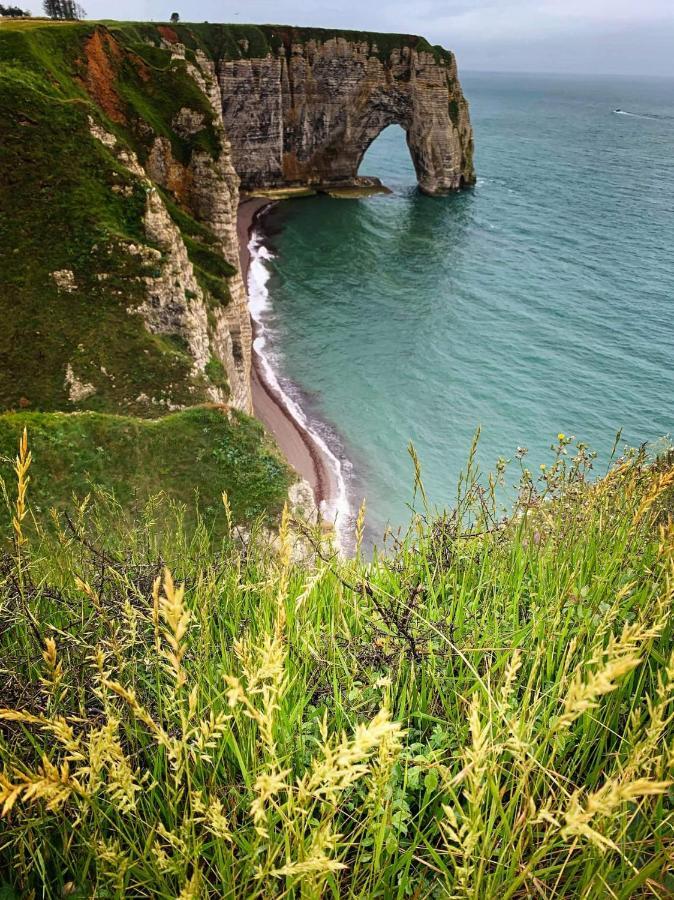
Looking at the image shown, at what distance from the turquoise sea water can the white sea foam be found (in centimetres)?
65

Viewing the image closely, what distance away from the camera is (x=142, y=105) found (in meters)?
39.0

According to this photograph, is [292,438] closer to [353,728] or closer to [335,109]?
[353,728]

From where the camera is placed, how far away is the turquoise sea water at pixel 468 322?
132 feet

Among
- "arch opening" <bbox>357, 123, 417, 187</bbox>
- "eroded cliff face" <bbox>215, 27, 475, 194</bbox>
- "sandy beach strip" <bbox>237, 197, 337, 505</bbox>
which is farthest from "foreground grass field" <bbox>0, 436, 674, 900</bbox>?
"arch opening" <bbox>357, 123, 417, 187</bbox>

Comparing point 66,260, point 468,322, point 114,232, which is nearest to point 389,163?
point 468,322

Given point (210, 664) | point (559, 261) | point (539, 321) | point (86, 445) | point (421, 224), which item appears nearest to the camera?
point (210, 664)

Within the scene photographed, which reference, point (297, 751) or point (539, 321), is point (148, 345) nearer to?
point (297, 751)

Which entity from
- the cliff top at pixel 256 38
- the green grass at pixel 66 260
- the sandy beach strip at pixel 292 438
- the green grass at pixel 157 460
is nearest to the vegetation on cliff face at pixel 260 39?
the cliff top at pixel 256 38

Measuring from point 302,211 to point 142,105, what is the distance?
4691 centimetres

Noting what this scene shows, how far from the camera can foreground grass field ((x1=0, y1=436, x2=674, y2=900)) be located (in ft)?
6.86

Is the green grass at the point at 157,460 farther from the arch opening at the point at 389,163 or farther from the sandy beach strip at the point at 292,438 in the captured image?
the arch opening at the point at 389,163

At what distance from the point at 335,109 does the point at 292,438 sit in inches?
2832

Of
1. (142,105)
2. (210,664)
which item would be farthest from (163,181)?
(210,664)

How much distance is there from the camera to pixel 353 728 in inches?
120
